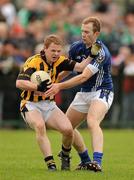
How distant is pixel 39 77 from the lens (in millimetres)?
10742

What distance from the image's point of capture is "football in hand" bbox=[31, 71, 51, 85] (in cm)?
1072

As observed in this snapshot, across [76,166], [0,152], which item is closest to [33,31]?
[0,152]

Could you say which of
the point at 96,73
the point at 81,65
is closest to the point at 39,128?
the point at 81,65

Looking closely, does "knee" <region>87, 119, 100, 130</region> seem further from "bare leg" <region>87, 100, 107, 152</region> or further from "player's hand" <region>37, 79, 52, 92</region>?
"player's hand" <region>37, 79, 52, 92</region>

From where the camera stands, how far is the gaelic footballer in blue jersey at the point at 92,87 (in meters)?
11.0

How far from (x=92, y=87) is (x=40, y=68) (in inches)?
39.2

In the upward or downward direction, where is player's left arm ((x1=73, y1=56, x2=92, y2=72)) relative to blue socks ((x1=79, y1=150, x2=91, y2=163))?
upward

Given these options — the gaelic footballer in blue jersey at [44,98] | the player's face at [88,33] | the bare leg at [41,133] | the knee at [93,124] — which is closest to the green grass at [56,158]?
the bare leg at [41,133]

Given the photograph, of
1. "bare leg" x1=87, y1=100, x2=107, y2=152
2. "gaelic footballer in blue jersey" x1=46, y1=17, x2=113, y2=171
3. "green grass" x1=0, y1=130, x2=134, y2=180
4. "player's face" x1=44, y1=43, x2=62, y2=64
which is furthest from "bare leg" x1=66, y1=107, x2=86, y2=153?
"player's face" x1=44, y1=43, x2=62, y2=64

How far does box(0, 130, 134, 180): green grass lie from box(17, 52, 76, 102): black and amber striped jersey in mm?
1057

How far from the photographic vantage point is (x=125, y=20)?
76.2 ft

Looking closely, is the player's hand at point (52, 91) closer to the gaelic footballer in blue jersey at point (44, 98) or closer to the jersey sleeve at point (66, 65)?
the gaelic footballer in blue jersey at point (44, 98)

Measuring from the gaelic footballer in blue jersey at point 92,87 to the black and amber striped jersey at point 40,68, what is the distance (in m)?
0.22

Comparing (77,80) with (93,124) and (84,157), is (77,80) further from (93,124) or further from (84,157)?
(84,157)
